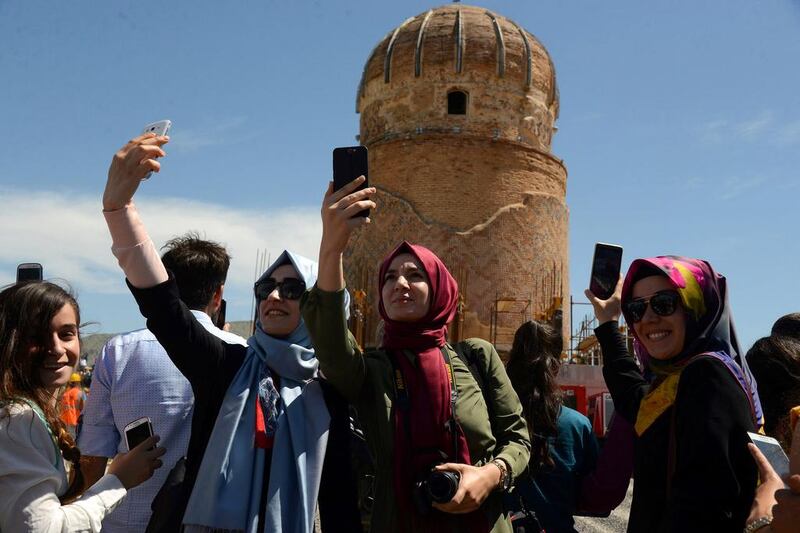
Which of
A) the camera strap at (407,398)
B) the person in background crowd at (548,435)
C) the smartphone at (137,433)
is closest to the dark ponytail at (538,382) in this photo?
the person in background crowd at (548,435)

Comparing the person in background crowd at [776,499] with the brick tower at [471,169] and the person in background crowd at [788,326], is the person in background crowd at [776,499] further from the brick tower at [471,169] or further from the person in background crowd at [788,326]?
the brick tower at [471,169]

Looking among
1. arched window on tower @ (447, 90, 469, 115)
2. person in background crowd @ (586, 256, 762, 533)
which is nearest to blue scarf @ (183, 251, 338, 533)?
person in background crowd @ (586, 256, 762, 533)

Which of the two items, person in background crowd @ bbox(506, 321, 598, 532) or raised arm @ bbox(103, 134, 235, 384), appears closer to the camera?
raised arm @ bbox(103, 134, 235, 384)

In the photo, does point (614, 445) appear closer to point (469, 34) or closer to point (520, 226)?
point (520, 226)

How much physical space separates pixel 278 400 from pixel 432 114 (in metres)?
19.2

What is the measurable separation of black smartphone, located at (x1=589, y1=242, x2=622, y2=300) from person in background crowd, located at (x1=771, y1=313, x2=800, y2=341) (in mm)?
895

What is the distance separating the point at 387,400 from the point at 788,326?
A: 2274mm

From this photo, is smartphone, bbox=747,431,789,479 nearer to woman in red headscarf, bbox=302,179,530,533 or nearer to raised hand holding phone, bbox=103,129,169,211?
woman in red headscarf, bbox=302,179,530,533

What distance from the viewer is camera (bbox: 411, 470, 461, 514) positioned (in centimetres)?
260

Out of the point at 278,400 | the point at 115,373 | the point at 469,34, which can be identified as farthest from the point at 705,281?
the point at 469,34

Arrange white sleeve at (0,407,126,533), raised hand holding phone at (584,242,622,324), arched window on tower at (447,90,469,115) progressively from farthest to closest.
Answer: arched window on tower at (447,90,469,115)
raised hand holding phone at (584,242,622,324)
white sleeve at (0,407,126,533)

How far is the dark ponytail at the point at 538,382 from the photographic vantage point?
3680mm

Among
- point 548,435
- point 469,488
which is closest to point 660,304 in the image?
point 469,488

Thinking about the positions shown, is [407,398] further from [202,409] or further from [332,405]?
[202,409]
